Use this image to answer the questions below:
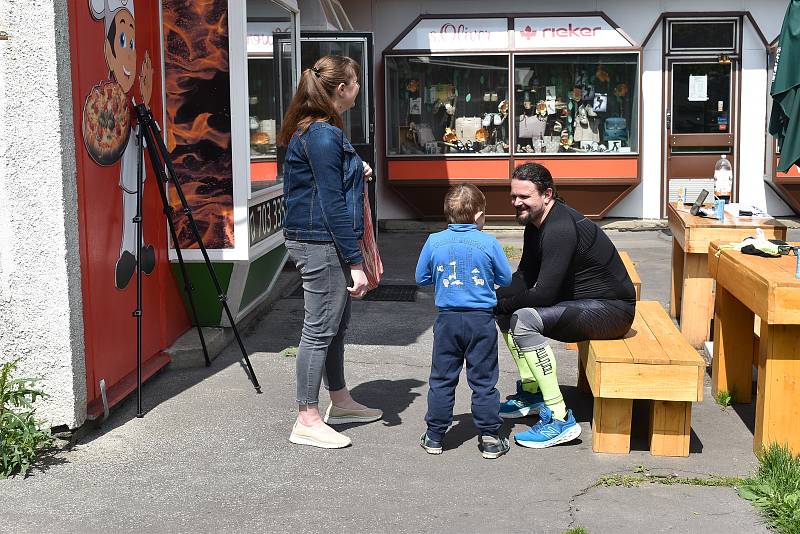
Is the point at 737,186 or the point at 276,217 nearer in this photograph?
the point at 276,217

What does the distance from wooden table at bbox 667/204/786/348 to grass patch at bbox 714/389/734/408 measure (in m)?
1.40

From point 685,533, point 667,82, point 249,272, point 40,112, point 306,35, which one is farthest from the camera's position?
point 667,82

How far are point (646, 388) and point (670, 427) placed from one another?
0.26 m

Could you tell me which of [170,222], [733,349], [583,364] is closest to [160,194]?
[170,222]

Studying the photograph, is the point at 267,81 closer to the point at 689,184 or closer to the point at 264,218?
the point at 264,218

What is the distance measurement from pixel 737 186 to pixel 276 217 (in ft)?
27.9

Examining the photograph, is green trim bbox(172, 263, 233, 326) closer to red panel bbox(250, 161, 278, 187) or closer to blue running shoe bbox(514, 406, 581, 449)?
red panel bbox(250, 161, 278, 187)

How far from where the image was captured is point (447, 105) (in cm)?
1410

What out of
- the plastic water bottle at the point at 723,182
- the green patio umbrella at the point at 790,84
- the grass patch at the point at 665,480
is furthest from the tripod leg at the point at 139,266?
the plastic water bottle at the point at 723,182

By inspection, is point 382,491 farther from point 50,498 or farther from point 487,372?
point 50,498

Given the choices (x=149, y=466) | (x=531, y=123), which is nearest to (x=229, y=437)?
(x=149, y=466)

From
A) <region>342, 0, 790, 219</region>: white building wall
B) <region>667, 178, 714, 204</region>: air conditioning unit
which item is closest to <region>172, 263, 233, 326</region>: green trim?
<region>342, 0, 790, 219</region>: white building wall

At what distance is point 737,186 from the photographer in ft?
46.5

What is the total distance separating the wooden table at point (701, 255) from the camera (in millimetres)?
7316
